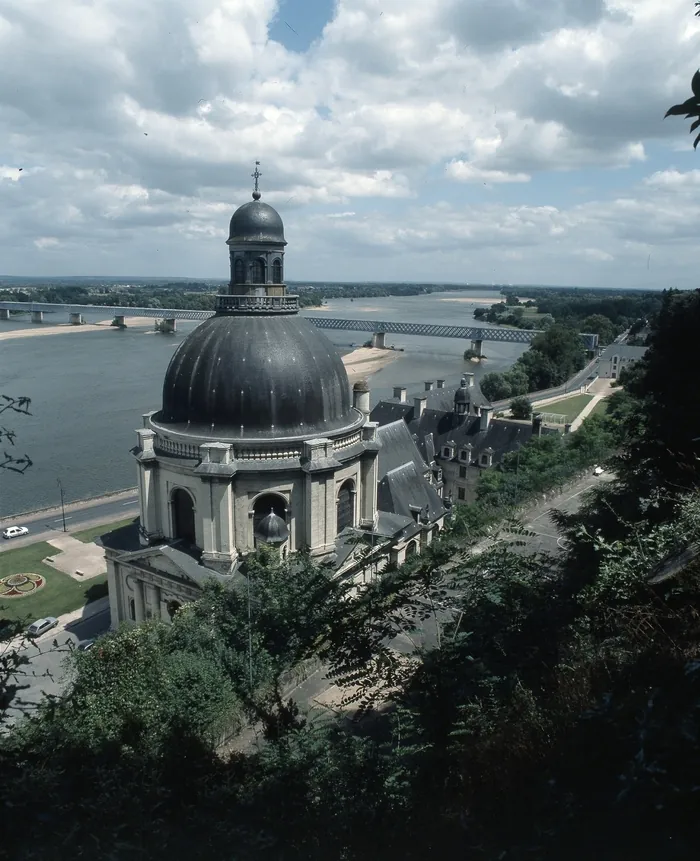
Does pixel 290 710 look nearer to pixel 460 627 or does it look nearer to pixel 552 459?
pixel 460 627

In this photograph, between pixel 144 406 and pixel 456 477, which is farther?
pixel 144 406

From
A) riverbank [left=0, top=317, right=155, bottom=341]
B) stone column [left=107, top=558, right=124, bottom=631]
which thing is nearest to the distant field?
stone column [left=107, top=558, right=124, bottom=631]

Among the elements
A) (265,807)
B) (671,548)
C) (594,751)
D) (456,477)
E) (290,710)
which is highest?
(671,548)

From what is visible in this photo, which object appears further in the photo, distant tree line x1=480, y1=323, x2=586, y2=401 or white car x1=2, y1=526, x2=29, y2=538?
distant tree line x1=480, y1=323, x2=586, y2=401

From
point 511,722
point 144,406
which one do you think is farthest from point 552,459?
point 144,406

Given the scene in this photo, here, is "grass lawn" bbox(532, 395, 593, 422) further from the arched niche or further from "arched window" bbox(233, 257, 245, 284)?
the arched niche

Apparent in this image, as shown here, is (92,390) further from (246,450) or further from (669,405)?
(669,405)

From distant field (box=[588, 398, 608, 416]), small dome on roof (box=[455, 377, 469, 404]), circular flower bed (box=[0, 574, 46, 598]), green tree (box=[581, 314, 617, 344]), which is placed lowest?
circular flower bed (box=[0, 574, 46, 598])
